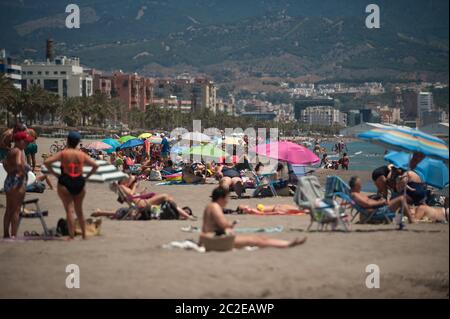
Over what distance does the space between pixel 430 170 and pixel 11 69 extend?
144 meters

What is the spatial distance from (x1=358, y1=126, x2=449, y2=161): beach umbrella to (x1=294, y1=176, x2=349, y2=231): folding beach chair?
38.6 inches

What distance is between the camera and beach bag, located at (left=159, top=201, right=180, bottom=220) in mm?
11844

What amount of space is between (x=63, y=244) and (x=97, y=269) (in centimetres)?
171

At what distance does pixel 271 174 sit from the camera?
688 inches

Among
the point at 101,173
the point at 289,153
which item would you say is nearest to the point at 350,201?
the point at 101,173

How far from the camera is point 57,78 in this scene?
162125 mm

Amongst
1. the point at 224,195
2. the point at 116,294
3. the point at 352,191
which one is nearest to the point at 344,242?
the point at 224,195

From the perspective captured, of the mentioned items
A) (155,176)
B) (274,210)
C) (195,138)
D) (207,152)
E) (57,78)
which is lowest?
(155,176)

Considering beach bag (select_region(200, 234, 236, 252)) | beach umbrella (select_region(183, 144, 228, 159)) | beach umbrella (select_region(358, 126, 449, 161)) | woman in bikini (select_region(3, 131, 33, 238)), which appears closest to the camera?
beach bag (select_region(200, 234, 236, 252))

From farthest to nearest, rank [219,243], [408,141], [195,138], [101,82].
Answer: [101,82]
[195,138]
[408,141]
[219,243]

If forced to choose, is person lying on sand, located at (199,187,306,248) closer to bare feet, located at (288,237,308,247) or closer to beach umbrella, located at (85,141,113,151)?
bare feet, located at (288,237,308,247)

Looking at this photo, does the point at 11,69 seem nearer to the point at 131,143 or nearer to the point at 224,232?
the point at 131,143

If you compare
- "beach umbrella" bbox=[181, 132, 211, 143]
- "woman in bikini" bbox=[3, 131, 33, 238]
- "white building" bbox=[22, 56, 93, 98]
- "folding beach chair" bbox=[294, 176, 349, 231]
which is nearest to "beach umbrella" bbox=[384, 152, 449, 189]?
"folding beach chair" bbox=[294, 176, 349, 231]
